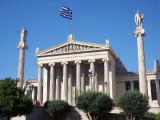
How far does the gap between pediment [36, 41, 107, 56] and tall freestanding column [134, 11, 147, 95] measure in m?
12.9

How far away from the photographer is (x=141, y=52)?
46.1 meters

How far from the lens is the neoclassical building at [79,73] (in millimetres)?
59969

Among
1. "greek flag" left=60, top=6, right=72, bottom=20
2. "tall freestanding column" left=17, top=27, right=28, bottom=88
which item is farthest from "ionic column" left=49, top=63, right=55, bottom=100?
"greek flag" left=60, top=6, right=72, bottom=20

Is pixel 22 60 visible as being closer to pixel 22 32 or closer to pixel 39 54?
pixel 22 32

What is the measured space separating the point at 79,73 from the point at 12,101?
2575 centimetres

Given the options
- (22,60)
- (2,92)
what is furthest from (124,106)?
(22,60)

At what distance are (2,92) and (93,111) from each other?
473 inches

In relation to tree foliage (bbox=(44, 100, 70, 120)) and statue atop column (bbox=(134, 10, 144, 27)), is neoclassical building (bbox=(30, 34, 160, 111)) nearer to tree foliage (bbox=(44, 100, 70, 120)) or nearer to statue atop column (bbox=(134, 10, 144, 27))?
statue atop column (bbox=(134, 10, 144, 27))

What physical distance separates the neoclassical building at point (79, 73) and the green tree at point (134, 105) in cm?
1966

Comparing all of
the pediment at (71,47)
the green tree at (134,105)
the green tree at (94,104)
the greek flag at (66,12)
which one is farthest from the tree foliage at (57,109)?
the greek flag at (66,12)

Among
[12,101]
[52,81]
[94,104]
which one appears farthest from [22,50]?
[94,104]

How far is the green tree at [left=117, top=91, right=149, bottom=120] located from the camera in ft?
121

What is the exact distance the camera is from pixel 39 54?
6450cm

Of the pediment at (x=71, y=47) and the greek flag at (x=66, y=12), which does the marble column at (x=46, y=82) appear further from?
the greek flag at (x=66, y=12)
